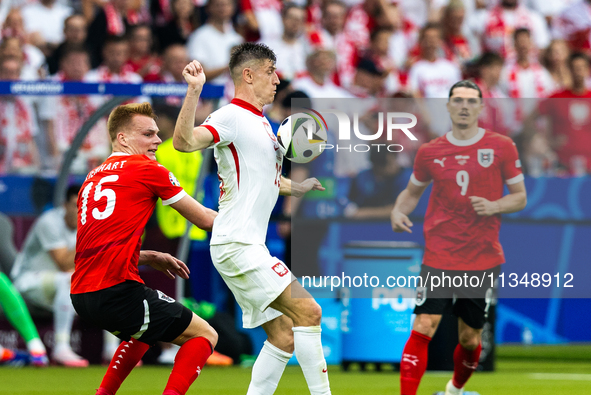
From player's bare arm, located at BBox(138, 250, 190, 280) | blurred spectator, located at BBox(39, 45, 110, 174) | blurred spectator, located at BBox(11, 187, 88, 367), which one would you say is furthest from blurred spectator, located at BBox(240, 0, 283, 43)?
player's bare arm, located at BBox(138, 250, 190, 280)

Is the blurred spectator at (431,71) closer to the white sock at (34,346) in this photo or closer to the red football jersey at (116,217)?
the white sock at (34,346)

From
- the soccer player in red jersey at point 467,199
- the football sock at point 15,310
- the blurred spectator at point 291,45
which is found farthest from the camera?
the blurred spectator at point 291,45

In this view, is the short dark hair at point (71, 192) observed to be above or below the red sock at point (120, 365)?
above

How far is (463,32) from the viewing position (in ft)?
44.1

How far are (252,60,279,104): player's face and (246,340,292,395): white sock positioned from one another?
1485 mm

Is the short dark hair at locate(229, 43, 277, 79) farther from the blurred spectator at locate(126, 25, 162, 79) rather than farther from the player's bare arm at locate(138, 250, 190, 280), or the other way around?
the blurred spectator at locate(126, 25, 162, 79)

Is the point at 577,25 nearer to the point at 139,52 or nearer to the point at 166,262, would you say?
the point at 139,52

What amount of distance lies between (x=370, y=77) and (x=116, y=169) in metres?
6.80

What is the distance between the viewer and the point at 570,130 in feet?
30.0

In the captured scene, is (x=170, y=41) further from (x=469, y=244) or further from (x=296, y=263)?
(x=469, y=244)

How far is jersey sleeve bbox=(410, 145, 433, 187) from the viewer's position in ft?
21.0

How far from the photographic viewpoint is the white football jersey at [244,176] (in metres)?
5.18

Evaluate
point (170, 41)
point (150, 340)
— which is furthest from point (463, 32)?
point (150, 340)

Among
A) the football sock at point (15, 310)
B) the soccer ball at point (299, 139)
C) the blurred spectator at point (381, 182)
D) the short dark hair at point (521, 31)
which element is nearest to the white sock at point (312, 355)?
the soccer ball at point (299, 139)
